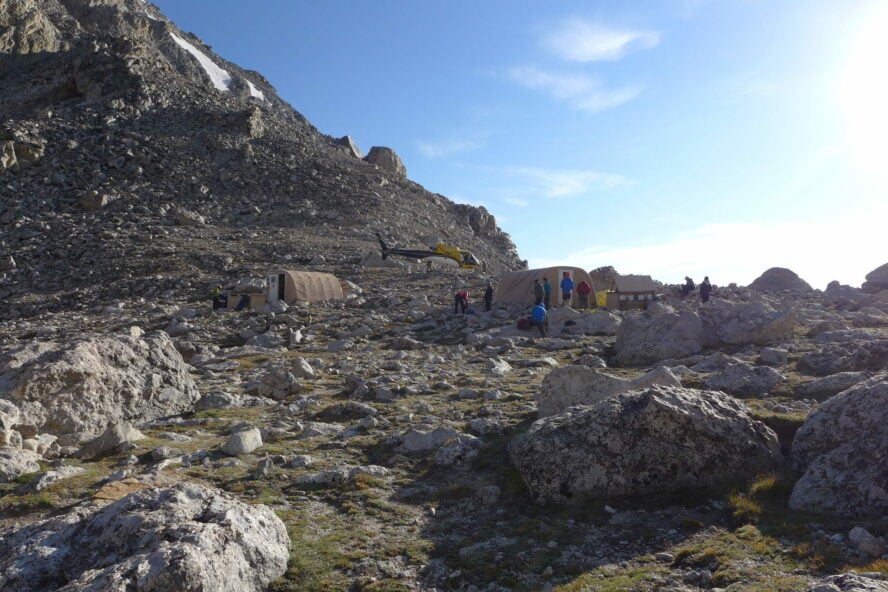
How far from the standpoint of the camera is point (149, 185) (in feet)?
181

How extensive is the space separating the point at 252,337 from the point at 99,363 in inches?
462

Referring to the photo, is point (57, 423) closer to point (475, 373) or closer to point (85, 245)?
point (475, 373)

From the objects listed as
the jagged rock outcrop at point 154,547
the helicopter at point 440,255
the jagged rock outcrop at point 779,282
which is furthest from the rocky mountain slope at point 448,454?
the helicopter at point 440,255

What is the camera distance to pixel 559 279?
2955 cm

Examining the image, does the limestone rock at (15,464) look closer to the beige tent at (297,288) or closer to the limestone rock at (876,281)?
the beige tent at (297,288)

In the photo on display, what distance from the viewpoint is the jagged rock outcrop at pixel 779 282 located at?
38.2 metres

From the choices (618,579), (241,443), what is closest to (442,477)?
(241,443)

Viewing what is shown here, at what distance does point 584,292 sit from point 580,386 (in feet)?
62.9

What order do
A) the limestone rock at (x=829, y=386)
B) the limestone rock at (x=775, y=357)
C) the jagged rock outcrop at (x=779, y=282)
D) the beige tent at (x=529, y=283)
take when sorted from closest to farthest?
the limestone rock at (x=829, y=386), the limestone rock at (x=775, y=357), the beige tent at (x=529, y=283), the jagged rock outcrop at (x=779, y=282)

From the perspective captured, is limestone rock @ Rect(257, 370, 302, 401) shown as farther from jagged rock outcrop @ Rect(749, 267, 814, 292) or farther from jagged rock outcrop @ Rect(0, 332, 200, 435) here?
jagged rock outcrop @ Rect(749, 267, 814, 292)

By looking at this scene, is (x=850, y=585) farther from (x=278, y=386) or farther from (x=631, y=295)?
(x=631, y=295)

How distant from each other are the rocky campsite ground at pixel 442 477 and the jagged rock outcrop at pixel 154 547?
20 mm

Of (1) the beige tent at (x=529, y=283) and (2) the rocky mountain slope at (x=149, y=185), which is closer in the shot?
(1) the beige tent at (x=529, y=283)

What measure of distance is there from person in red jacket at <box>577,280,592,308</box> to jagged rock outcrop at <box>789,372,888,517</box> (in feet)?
69.5
